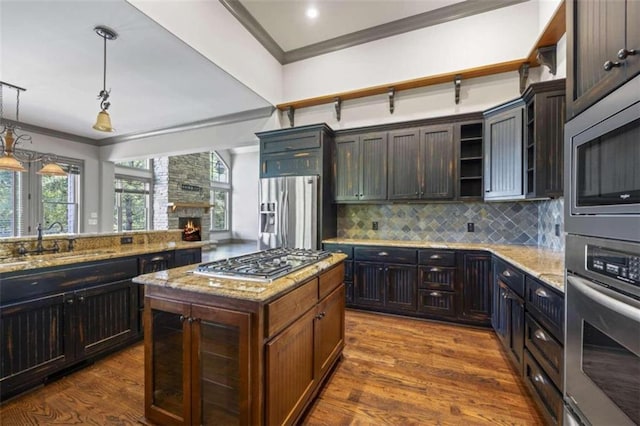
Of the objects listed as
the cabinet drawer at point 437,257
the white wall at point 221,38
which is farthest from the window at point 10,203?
the cabinet drawer at point 437,257

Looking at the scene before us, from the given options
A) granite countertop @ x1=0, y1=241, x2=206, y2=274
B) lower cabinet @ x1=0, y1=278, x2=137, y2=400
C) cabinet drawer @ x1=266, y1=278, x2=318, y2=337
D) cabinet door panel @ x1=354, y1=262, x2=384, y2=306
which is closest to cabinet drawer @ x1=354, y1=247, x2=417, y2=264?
cabinet door panel @ x1=354, y1=262, x2=384, y2=306

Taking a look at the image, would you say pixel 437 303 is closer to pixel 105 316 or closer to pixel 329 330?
pixel 329 330

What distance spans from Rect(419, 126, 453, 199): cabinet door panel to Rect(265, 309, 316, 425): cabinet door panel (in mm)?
2364

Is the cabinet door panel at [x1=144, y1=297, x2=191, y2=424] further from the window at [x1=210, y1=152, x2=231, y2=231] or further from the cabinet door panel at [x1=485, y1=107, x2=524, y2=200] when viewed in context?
the window at [x1=210, y1=152, x2=231, y2=231]

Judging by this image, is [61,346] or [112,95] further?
[112,95]

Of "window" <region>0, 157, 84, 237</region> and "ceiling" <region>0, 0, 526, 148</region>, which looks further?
"window" <region>0, 157, 84, 237</region>

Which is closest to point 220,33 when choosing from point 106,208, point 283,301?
point 283,301

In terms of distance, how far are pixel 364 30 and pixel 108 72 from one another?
3216 mm

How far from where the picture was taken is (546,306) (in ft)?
5.06

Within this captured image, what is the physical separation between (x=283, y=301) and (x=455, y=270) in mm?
2406

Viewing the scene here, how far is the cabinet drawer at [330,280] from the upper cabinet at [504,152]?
6.56 feet

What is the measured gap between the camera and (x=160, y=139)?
5.26 metres

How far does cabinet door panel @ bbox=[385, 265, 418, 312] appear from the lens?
127 inches

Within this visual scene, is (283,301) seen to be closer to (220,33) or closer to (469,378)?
(469,378)
